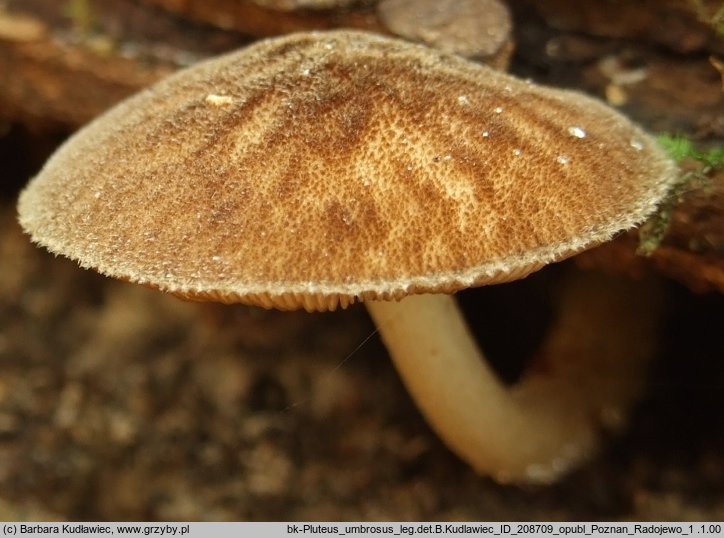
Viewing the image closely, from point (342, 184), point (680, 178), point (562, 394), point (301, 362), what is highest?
point (342, 184)

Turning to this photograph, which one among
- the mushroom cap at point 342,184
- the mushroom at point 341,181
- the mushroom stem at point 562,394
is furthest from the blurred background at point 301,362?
the mushroom cap at point 342,184

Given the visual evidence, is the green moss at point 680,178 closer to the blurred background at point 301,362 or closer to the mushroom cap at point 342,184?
the blurred background at point 301,362

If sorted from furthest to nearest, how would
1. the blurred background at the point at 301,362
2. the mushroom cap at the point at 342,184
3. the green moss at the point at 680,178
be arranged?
the blurred background at the point at 301,362
the green moss at the point at 680,178
the mushroom cap at the point at 342,184

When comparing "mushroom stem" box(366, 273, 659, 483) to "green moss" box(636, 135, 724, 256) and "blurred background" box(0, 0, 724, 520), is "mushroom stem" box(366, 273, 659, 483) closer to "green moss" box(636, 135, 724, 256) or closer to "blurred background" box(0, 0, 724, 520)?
"blurred background" box(0, 0, 724, 520)

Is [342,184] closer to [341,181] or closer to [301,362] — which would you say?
[341,181]

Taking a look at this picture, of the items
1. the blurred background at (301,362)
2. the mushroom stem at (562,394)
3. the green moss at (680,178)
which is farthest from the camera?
the mushroom stem at (562,394)

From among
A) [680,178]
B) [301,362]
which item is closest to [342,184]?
[680,178]

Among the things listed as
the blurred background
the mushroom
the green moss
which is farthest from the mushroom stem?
the mushroom
